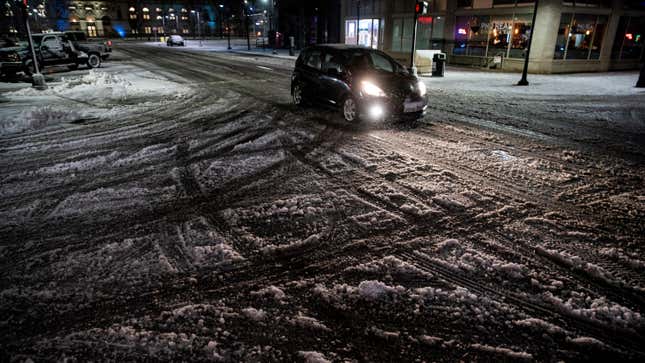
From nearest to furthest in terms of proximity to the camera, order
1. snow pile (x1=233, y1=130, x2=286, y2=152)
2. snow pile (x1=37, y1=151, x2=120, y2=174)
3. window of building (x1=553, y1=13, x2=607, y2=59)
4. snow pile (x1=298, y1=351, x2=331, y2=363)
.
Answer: snow pile (x1=298, y1=351, x2=331, y2=363) → snow pile (x1=37, y1=151, x2=120, y2=174) → snow pile (x1=233, y1=130, x2=286, y2=152) → window of building (x1=553, y1=13, x2=607, y2=59)

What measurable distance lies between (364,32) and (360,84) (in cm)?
2643

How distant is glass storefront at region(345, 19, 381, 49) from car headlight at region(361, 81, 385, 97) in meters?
24.7

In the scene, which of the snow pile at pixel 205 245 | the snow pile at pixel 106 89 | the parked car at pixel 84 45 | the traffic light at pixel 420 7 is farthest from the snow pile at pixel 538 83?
the parked car at pixel 84 45

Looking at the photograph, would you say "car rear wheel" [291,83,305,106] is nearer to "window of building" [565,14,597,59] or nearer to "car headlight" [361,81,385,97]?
"car headlight" [361,81,385,97]

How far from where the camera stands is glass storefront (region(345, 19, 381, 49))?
1255 inches

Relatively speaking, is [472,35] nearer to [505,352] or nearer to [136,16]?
[505,352]

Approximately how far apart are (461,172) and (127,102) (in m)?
11.0

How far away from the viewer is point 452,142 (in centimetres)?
804

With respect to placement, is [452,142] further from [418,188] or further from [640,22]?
[640,22]

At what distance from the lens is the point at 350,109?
9508mm

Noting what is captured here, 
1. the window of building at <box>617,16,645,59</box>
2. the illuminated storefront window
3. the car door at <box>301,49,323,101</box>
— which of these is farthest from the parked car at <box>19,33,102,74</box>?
the window of building at <box>617,16,645,59</box>

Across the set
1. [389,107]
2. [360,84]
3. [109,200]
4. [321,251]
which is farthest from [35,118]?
[321,251]

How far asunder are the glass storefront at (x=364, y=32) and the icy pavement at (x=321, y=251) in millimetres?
26553

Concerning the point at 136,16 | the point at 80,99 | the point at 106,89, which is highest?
the point at 136,16
